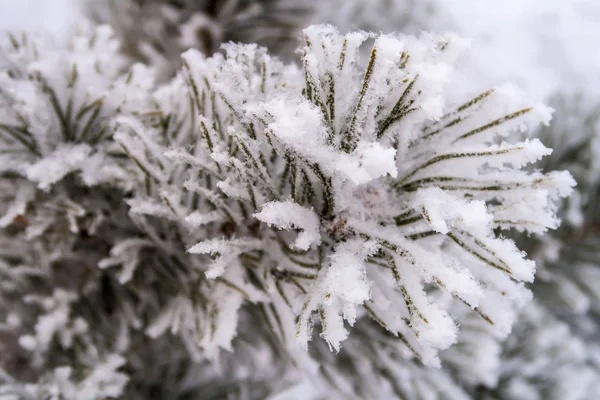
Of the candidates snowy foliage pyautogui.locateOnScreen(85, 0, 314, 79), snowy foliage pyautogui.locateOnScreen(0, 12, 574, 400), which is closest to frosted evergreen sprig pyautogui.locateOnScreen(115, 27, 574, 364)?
snowy foliage pyautogui.locateOnScreen(0, 12, 574, 400)

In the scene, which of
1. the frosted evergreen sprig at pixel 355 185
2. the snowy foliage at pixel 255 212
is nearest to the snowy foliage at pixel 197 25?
the snowy foliage at pixel 255 212

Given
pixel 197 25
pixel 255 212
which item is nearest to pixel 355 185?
pixel 255 212

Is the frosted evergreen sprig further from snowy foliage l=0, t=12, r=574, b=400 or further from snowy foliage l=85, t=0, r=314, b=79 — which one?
snowy foliage l=85, t=0, r=314, b=79

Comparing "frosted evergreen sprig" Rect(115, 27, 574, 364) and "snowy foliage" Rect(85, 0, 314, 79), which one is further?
"snowy foliage" Rect(85, 0, 314, 79)

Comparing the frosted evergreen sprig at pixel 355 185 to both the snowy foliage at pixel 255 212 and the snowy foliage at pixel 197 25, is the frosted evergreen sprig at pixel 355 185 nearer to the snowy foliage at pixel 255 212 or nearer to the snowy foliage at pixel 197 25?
the snowy foliage at pixel 255 212

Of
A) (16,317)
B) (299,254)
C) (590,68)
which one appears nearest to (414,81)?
(299,254)

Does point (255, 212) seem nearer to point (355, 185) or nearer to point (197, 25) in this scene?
point (355, 185)

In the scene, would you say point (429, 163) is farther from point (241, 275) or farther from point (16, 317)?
point (16, 317)
